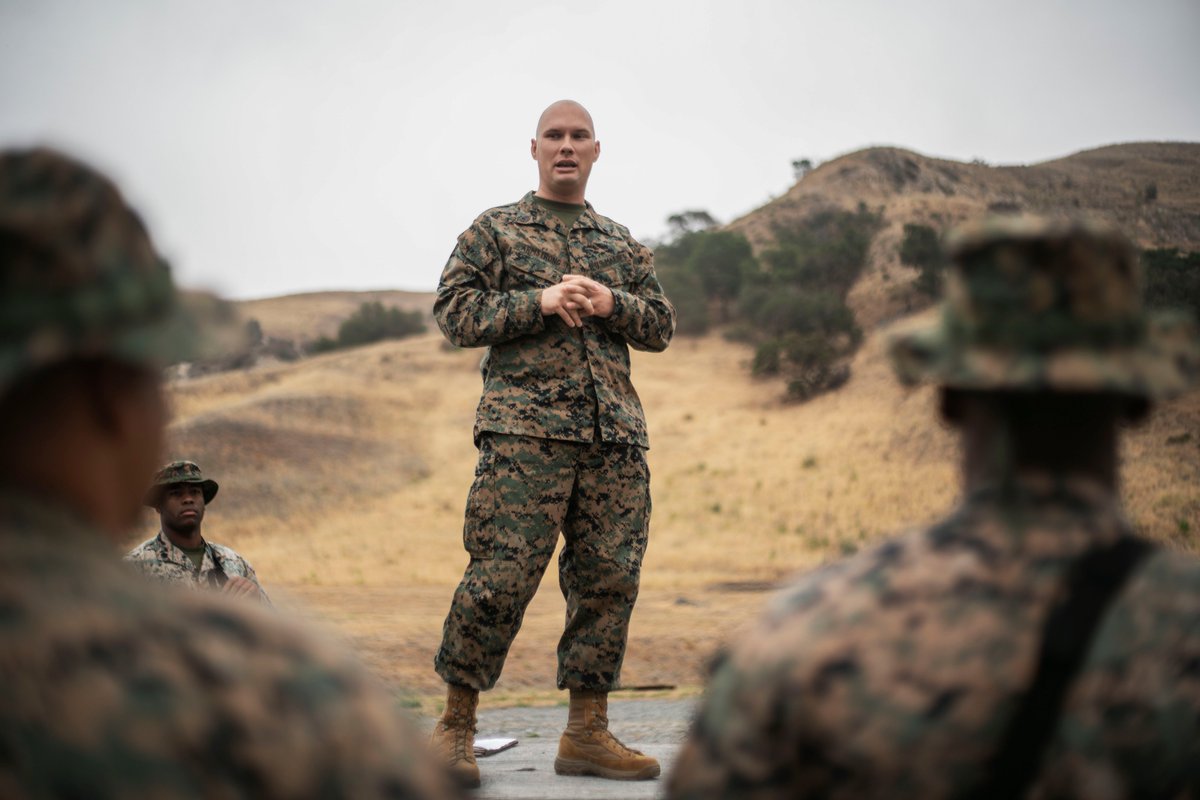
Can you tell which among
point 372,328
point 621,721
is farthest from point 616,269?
point 372,328

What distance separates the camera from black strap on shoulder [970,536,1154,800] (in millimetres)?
1771

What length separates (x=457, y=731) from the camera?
16.4 feet

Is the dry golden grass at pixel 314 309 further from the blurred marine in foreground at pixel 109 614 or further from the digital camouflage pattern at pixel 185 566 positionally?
the blurred marine in foreground at pixel 109 614

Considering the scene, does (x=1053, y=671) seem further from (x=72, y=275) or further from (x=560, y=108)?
(x=560, y=108)

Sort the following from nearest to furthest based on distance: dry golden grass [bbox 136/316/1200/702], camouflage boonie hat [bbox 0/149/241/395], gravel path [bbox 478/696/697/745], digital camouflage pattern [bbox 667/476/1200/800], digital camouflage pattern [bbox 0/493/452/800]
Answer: digital camouflage pattern [bbox 0/493/452/800]
camouflage boonie hat [bbox 0/149/241/395]
digital camouflage pattern [bbox 667/476/1200/800]
gravel path [bbox 478/696/697/745]
dry golden grass [bbox 136/316/1200/702]

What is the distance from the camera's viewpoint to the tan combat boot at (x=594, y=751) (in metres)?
4.95

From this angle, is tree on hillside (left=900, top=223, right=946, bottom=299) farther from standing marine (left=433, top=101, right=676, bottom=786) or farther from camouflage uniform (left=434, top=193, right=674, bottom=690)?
camouflage uniform (left=434, top=193, right=674, bottom=690)

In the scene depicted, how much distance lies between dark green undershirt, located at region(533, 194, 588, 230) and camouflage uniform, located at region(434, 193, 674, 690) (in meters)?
0.06

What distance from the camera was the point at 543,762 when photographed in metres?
5.52

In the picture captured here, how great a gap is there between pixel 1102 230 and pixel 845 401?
131ft

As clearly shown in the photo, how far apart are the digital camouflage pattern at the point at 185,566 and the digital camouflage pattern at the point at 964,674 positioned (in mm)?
4671

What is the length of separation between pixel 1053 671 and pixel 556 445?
347cm

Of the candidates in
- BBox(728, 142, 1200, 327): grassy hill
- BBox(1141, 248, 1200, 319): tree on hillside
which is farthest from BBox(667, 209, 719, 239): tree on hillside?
BBox(1141, 248, 1200, 319): tree on hillside

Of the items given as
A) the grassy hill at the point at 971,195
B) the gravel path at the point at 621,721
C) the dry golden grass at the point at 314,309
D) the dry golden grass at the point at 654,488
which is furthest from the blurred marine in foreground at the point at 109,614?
the dry golden grass at the point at 314,309
